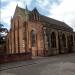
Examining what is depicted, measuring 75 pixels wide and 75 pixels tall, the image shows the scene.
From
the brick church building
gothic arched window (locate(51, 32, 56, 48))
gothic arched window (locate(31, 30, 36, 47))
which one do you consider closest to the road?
the brick church building

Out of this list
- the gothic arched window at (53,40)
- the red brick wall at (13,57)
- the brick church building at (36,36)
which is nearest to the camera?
the red brick wall at (13,57)

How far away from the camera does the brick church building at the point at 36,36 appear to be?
89.7ft

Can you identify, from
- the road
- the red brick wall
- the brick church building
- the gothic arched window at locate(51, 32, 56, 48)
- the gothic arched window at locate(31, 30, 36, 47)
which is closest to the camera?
the road

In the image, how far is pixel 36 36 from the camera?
93.2ft

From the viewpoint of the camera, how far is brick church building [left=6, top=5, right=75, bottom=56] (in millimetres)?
27328

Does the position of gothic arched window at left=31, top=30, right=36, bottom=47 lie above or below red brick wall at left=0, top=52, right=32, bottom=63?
above

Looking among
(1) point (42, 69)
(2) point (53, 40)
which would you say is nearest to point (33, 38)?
(2) point (53, 40)

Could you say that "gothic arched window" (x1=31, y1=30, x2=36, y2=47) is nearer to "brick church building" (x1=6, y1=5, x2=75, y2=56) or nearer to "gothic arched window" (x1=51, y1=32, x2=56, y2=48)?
"brick church building" (x1=6, y1=5, x2=75, y2=56)

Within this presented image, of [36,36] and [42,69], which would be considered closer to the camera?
[42,69]

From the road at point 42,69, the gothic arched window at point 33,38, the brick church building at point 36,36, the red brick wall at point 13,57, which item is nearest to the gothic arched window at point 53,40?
the brick church building at point 36,36

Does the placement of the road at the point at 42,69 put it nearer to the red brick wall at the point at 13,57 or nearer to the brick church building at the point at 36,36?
the red brick wall at the point at 13,57

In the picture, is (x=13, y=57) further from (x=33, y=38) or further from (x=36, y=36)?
(x=33, y=38)

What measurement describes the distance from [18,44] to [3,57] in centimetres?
1452

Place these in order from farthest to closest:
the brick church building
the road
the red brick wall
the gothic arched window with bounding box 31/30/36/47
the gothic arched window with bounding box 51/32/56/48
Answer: the gothic arched window with bounding box 51/32/56/48
the gothic arched window with bounding box 31/30/36/47
the brick church building
the red brick wall
the road
